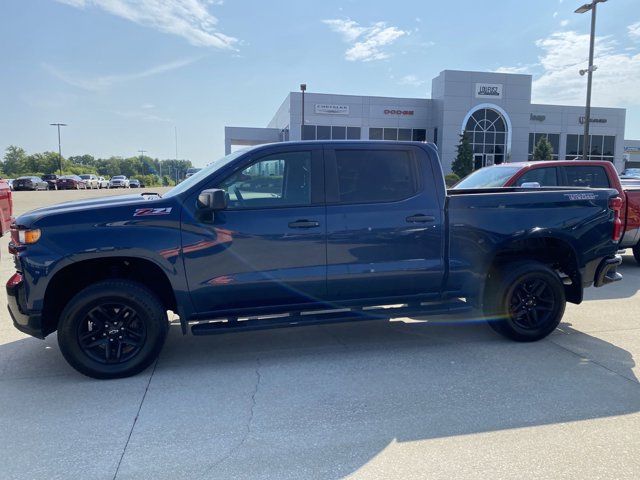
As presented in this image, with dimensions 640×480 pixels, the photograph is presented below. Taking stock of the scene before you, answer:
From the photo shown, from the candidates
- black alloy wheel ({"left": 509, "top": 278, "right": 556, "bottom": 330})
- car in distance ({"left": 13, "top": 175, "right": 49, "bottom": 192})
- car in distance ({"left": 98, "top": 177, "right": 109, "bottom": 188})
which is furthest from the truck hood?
car in distance ({"left": 98, "top": 177, "right": 109, "bottom": 188})

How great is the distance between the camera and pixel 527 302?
5262 millimetres

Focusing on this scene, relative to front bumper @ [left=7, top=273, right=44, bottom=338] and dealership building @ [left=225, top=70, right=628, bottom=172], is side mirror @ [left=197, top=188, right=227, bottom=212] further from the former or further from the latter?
dealership building @ [left=225, top=70, right=628, bottom=172]

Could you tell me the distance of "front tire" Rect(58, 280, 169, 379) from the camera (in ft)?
13.8

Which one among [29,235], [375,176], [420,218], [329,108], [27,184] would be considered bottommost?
[29,235]

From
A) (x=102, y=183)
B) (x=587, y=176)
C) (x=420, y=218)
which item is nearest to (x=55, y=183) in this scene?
(x=102, y=183)

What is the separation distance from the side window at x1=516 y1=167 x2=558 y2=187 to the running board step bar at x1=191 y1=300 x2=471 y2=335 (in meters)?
4.30

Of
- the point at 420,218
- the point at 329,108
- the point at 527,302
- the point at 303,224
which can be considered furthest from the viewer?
the point at 329,108

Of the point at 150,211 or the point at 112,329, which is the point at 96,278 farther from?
the point at 150,211

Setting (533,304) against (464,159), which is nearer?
(533,304)

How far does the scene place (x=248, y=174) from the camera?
455 centimetres

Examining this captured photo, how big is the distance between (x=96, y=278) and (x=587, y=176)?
809cm

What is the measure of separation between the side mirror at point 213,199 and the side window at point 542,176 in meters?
6.01

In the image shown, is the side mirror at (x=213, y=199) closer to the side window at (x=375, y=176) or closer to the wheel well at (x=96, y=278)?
the wheel well at (x=96, y=278)

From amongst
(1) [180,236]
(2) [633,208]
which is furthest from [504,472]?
(2) [633,208]
